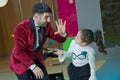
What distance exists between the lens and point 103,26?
6.09 meters

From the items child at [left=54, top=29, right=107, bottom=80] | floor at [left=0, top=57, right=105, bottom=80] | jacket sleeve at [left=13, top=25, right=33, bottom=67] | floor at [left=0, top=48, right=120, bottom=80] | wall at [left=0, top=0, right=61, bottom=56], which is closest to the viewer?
jacket sleeve at [left=13, top=25, right=33, bottom=67]

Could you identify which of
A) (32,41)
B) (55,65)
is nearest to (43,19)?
(32,41)

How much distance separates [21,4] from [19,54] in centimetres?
471

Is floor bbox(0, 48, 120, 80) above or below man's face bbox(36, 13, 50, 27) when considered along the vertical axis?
below

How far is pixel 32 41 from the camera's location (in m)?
2.67

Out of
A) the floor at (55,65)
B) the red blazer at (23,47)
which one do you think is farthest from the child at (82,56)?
the floor at (55,65)

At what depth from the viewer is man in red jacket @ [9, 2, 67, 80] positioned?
260cm

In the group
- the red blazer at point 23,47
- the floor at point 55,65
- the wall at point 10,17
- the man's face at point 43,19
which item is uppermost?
the man's face at point 43,19

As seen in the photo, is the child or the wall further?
the wall

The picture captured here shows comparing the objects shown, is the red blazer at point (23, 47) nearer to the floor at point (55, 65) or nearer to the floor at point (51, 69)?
the floor at point (51, 69)

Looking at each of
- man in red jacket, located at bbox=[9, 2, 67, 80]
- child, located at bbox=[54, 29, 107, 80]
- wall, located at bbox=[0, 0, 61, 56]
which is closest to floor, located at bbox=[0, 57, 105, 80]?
wall, located at bbox=[0, 0, 61, 56]

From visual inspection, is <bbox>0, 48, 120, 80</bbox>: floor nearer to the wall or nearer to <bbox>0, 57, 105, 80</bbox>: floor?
<bbox>0, 57, 105, 80</bbox>: floor

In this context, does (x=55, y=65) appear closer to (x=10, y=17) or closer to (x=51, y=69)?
(x=51, y=69)

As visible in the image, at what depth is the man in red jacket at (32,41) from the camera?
260 centimetres
